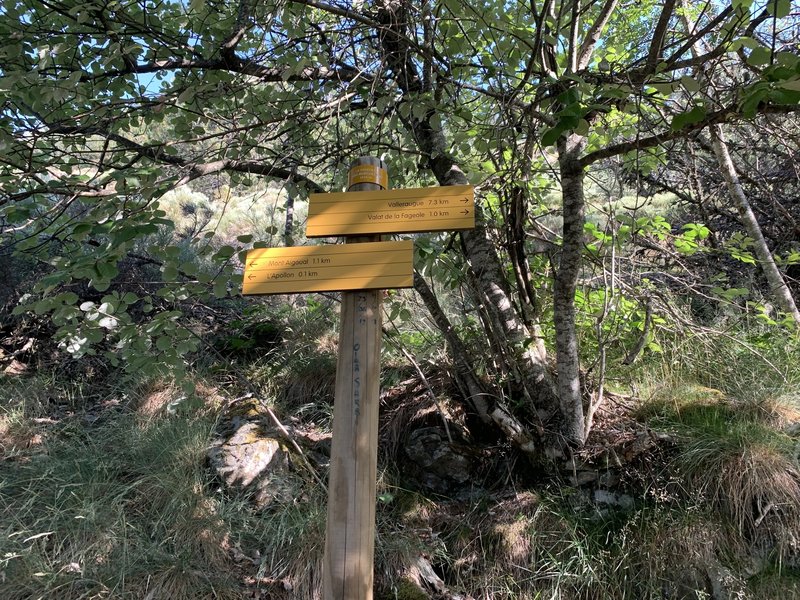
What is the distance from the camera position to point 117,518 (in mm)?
3121

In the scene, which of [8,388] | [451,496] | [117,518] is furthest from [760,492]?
[8,388]

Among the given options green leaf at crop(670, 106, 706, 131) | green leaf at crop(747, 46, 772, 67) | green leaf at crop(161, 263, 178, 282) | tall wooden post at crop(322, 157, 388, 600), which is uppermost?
green leaf at crop(747, 46, 772, 67)

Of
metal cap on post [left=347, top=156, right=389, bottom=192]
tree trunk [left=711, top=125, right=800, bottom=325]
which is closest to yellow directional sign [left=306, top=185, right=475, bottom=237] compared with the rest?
metal cap on post [left=347, top=156, right=389, bottom=192]

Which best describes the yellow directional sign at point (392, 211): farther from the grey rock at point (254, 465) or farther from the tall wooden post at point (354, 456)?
the grey rock at point (254, 465)

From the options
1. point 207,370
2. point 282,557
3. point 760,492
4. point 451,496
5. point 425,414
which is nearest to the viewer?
point 760,492

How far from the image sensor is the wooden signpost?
1747 millimetres

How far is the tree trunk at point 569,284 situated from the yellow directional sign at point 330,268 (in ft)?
4.89

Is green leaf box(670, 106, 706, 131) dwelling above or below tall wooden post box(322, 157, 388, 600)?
above

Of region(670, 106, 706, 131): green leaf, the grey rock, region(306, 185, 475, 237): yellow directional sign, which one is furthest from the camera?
the grey rock

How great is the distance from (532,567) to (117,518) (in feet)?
8.20

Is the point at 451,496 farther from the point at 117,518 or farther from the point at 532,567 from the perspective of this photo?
the point at 117,518

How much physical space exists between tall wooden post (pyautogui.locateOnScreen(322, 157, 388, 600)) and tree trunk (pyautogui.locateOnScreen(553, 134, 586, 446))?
1.52 meters

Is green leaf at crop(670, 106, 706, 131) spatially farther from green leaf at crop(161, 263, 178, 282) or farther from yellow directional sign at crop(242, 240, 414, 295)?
green leaf at crop(161, 263, 178, 282)

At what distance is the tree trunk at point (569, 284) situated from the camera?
2.94m
